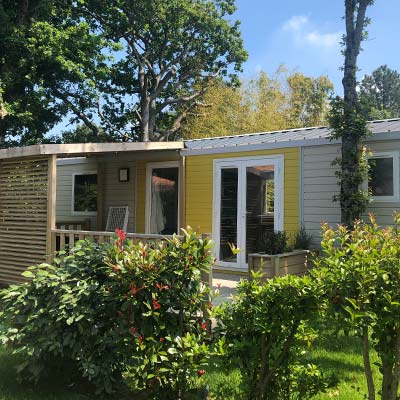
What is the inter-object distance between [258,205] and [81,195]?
4.91m

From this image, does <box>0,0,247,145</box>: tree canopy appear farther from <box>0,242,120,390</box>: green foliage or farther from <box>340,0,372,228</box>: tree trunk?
<box>0,242,120,390</box>: green foliage

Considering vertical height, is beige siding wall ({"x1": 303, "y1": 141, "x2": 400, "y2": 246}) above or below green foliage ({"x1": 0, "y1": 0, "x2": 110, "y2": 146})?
below

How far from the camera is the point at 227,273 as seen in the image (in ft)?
25.7

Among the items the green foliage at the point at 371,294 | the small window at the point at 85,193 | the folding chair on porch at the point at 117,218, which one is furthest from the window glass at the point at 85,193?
the green foliage at the point at 371,294

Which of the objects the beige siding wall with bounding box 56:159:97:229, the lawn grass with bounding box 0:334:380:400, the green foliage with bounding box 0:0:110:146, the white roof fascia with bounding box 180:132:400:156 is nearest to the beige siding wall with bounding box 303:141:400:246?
the white roof fascia with bounding box 180:132:400:156

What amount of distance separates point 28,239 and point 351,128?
16.4ft

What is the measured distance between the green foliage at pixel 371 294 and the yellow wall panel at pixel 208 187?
5.01 meters

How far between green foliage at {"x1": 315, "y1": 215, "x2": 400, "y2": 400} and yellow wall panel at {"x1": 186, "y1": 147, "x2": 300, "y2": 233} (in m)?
5.01

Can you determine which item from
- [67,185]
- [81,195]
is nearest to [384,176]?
[81,195]

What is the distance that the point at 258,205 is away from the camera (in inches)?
301

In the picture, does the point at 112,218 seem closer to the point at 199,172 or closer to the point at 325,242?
the point at 199,172

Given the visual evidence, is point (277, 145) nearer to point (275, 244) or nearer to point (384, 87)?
point (275, 244)

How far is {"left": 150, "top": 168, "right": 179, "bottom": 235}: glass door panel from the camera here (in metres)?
8.96

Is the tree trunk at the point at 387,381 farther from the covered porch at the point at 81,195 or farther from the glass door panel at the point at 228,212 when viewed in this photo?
the glass door panel at the point at 228,212
